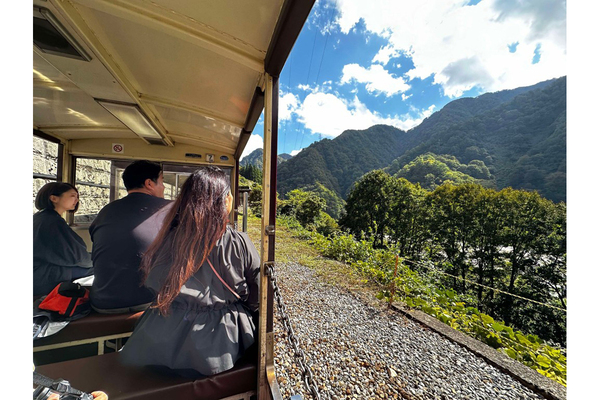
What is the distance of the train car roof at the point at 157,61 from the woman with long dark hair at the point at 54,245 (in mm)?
953

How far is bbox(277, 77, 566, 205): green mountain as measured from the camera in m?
32.6

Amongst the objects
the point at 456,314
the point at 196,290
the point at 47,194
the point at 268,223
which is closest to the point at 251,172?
the point at 456,314

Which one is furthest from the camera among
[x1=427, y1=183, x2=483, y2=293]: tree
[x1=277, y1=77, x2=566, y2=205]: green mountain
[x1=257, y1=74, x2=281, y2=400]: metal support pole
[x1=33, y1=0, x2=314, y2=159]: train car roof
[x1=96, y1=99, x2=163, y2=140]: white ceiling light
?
[x1=277, y1=77, x2=566, y2=205]: green mountain

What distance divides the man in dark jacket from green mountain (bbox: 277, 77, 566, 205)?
28.0 meters

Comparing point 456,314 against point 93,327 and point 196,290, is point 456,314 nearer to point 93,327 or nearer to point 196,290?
point 196,290

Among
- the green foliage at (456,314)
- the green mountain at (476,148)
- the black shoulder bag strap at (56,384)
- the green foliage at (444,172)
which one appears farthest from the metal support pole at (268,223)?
the green foliage at (444,172)

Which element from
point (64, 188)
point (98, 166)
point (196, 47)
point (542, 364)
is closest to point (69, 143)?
point (98, 166)

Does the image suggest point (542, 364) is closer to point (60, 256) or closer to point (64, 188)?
point (60, 256)

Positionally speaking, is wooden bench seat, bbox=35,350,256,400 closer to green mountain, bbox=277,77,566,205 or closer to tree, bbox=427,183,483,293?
tree, bbox=427,183,483,293

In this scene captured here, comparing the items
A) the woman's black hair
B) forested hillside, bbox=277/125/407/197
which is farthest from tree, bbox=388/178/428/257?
forested hillside, bbox=277/125/407/197

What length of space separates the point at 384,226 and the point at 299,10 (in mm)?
21226

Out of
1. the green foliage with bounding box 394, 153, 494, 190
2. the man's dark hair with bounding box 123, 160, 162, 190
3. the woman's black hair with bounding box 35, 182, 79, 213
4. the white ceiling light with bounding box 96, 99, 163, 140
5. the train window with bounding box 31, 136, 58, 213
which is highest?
the green foliage with bounding box 394, 153, 494, 190

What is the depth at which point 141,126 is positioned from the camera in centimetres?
282

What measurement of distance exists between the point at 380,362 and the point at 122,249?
9.67 ft
